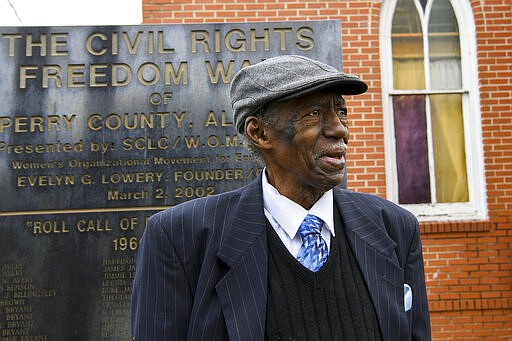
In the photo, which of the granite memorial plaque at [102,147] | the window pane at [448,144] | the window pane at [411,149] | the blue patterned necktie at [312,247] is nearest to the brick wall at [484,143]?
the window pane at [448,144]

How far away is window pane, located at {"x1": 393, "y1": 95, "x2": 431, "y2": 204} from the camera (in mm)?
5996

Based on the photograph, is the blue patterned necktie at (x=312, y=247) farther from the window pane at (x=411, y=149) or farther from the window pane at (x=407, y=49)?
the window pane at (x=407, y=49)

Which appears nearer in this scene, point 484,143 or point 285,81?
point 285,81

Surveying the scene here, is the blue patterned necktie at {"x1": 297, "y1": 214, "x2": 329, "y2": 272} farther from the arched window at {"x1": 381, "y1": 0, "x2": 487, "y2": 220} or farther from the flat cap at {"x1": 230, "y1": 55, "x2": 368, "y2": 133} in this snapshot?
the arched window at {"x1": 381, "y1": 0, "x2": 487, "y2": 220}

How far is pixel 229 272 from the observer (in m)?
1.49

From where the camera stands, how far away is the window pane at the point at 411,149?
19.7 ft

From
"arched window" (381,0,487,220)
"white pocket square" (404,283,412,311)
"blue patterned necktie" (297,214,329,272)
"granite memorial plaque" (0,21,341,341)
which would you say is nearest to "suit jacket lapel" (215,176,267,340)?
"blue patterned necktie" (297,214,329,272)

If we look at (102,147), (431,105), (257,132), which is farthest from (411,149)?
(257,132)

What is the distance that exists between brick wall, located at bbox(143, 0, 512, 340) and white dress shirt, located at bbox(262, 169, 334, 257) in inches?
162

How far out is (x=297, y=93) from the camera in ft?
4.89

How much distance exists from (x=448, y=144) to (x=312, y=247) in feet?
16.3

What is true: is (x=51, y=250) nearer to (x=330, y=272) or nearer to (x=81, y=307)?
(x=81, y=307)

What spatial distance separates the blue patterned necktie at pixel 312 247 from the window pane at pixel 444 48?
5.01 meters

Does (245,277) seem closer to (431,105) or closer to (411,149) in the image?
(411,149)
